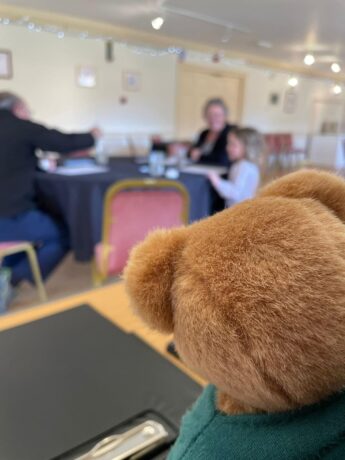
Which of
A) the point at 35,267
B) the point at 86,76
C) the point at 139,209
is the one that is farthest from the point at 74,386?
the point at 86,76

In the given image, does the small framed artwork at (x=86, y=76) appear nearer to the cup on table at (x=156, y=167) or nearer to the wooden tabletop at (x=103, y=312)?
the cup on table at (x=156, y=167)

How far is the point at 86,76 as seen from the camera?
4.18 m

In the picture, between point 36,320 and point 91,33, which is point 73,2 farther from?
point 36,320

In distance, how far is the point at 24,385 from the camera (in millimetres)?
523

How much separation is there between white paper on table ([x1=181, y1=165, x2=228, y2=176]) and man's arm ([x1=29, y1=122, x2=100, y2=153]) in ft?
2.02

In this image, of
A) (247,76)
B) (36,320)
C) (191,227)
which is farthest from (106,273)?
(247,76)

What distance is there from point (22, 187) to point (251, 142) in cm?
112

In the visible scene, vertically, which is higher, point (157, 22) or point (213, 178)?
point (157, 22)

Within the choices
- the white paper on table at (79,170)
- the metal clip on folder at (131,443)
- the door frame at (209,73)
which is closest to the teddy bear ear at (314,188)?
the metal clip on folder at (131,443)

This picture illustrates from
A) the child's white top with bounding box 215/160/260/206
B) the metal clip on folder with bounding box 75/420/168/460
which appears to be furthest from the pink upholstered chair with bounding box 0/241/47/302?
the metal clip on folder with bounding box 75/420/168/460

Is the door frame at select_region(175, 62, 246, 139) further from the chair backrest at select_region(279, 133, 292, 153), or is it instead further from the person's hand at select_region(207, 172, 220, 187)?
the person's hand at select_region(207, 172, 220, 187)

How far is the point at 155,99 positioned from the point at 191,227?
4.81m

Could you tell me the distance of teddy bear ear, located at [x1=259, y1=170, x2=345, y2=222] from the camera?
304 mm

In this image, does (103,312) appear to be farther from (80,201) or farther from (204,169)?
(204,169)
